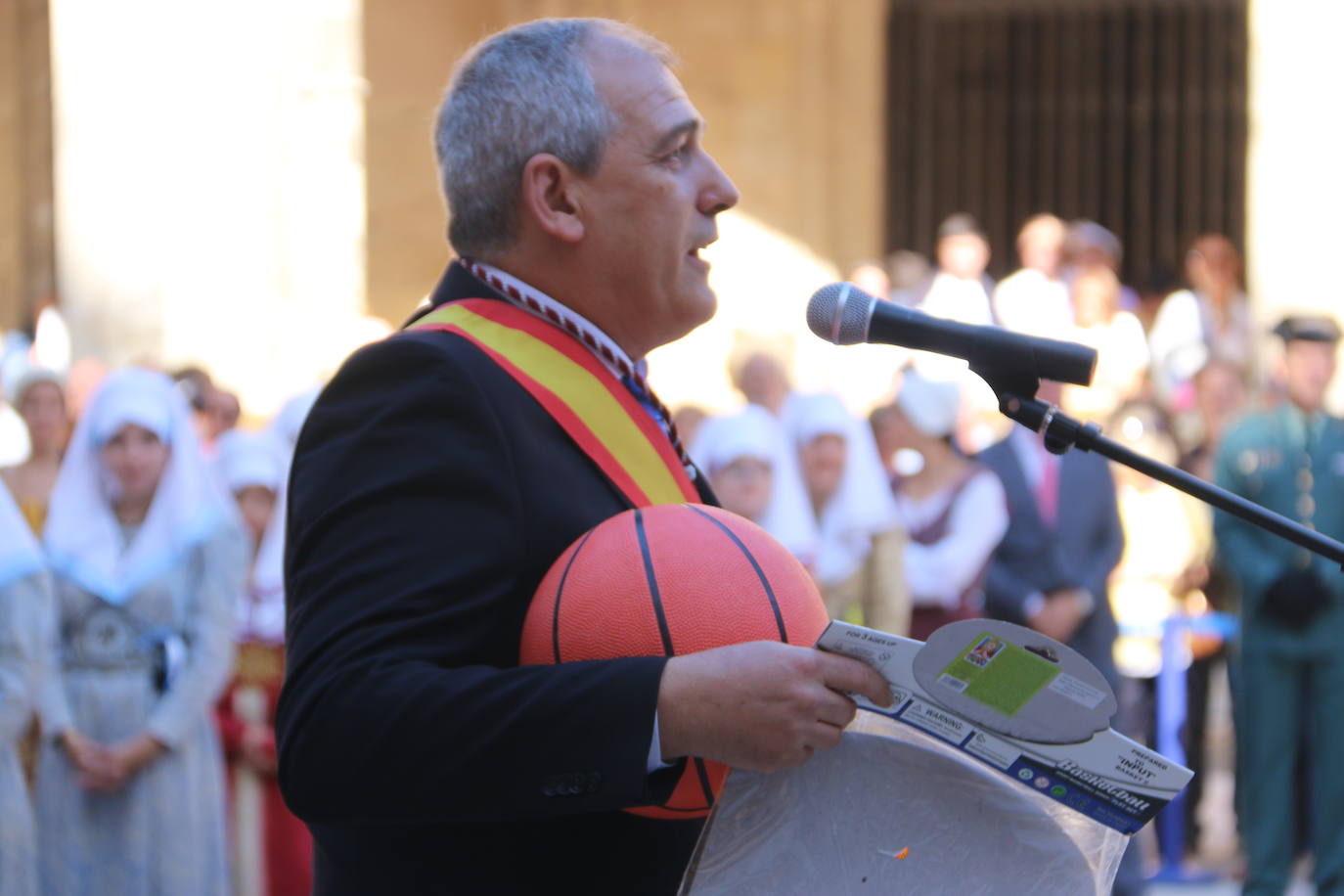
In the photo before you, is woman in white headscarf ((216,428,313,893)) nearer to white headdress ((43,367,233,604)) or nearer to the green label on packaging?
white headdress ((43,367,233,604))

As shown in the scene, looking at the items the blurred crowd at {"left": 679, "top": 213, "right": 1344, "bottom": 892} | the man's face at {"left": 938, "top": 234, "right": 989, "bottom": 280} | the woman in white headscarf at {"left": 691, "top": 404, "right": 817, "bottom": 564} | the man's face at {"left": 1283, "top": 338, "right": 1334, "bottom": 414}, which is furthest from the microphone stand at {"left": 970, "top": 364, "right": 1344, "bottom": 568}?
the man's face at {"left": 938, "top": 234, "right": 989, "bottom": 280}

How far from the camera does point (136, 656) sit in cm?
578

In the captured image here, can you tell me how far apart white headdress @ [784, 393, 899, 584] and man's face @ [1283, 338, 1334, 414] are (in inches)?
66.3

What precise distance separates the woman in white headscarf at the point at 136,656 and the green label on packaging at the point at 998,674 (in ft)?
13.7

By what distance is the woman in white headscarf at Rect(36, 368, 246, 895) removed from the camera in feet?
18.5

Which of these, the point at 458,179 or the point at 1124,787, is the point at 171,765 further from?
the point at 1124,787

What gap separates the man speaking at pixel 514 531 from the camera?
6.70 ft

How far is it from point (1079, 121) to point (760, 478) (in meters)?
10.1

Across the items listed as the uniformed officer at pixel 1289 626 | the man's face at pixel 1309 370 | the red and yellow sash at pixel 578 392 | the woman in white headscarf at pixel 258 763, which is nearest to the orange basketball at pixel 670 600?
the red and yellow sash at pixel 578 392

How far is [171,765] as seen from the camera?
5.74m

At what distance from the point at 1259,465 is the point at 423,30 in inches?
295

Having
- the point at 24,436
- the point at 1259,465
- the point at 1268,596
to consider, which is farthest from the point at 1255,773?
the point at 24,436

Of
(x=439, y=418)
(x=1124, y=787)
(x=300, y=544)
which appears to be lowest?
(x=1124, y=787)

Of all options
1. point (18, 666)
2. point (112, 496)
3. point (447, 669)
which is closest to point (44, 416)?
point (112, 496)
